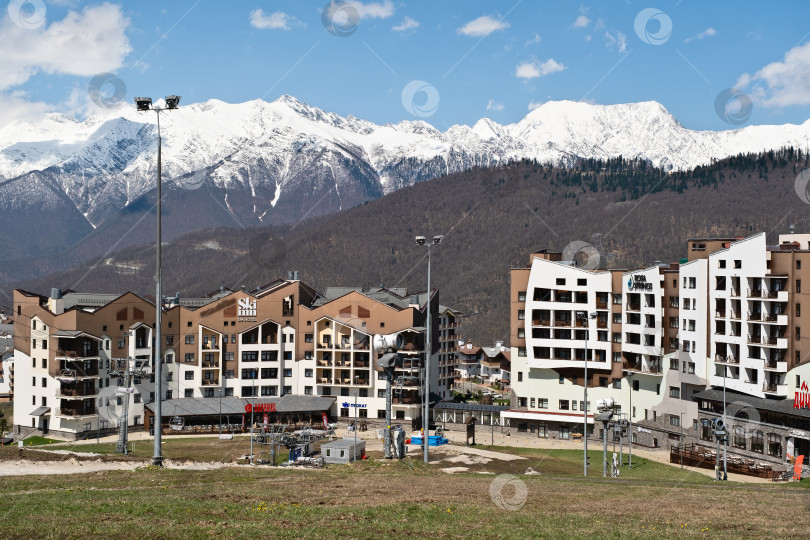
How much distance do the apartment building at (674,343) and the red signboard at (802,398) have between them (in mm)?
627

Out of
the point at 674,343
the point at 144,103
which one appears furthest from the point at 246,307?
the point at 144,103

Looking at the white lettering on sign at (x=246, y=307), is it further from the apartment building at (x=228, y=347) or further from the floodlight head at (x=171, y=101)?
the floodlight head at (x=171, y=101)

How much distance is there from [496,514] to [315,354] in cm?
8016

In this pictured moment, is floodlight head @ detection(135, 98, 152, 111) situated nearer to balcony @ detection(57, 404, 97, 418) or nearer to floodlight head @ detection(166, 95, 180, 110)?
floodlight head @ detection(166, 95, 180, 110)

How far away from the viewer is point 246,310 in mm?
107438

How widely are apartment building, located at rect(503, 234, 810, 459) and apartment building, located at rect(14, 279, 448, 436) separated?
16.1 metres

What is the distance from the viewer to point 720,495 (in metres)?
36.8

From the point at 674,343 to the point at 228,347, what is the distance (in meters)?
56.5

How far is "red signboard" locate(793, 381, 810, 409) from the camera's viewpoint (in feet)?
244

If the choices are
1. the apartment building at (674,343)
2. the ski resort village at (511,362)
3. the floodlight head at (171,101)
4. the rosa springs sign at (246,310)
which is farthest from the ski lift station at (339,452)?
the rosa springs sign at (246,310)

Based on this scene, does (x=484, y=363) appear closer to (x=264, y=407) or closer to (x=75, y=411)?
(x=264, y=407)

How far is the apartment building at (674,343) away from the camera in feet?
258

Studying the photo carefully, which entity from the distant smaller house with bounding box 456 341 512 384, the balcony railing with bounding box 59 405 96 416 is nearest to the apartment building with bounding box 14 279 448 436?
the balcony railing with bounding box 59 405 96 416

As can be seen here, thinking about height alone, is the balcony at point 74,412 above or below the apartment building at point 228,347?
below
